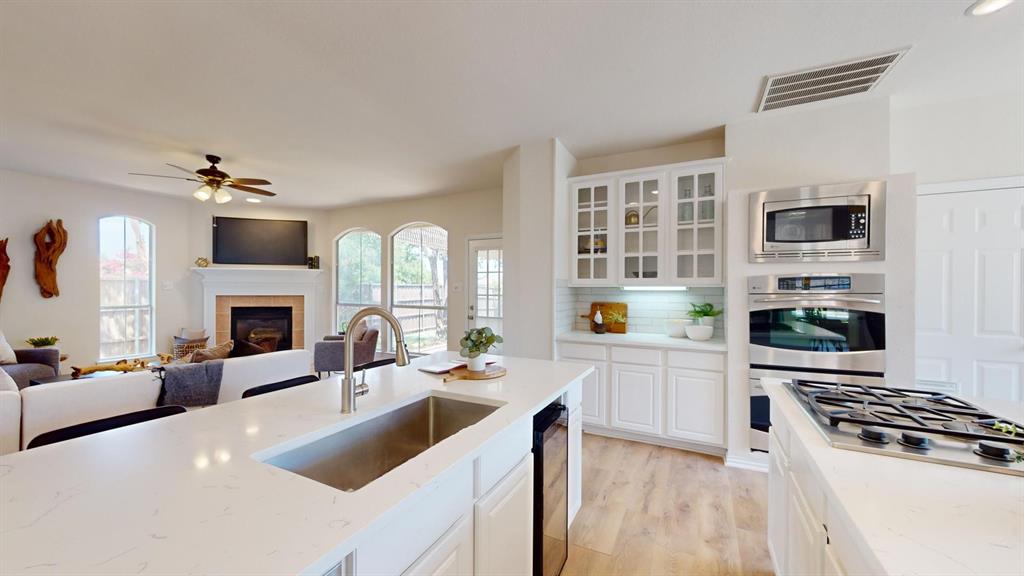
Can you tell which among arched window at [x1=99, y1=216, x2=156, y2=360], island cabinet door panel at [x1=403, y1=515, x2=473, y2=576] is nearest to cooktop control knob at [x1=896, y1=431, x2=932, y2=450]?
island cabinet door panel at [x1=403, y1=515, x2=473, y2=576]

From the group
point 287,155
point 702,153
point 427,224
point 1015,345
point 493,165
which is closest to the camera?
point 1015,345

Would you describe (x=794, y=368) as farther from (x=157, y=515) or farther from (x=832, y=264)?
(x=157, y=515)

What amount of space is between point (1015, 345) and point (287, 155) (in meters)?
6.04

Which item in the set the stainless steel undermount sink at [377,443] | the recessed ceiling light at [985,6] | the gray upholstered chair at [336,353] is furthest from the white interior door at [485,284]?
the recessed ceiling light at [985,6]

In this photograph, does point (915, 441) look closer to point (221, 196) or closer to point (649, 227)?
point (649, 227)

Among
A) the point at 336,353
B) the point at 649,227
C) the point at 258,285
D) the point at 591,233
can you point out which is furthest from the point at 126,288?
the point at 649,227

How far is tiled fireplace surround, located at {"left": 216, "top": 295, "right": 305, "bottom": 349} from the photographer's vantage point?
599 centimetres

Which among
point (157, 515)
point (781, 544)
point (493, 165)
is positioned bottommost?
point (781, 544)

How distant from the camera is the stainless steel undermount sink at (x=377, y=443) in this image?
121 centimetres

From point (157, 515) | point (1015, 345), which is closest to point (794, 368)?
point (1015, 345)

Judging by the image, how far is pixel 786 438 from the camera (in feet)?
4.81

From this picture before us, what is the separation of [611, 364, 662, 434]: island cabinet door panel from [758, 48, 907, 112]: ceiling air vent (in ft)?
7.07

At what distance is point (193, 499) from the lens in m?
0.78

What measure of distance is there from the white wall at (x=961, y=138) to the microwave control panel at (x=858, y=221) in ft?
2.46
